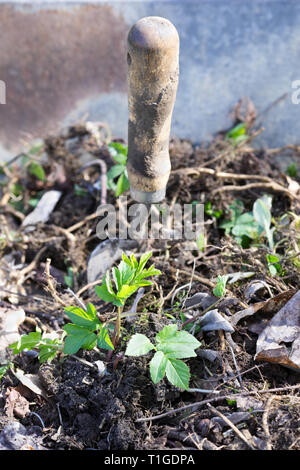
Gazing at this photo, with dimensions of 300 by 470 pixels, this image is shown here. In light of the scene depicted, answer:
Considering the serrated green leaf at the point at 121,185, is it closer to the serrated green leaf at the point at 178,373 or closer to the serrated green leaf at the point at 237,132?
the serrated green leaf at the point at 237,132

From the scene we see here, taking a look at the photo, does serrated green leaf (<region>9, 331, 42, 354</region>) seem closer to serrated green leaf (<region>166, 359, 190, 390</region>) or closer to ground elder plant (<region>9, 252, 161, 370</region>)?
ground elder plant (<region>9, 252, 161, 370</region>)

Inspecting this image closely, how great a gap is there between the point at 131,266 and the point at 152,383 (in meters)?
0.26

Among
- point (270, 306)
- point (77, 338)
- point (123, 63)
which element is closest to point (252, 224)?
point (270, 306)

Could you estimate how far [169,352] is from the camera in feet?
3.08

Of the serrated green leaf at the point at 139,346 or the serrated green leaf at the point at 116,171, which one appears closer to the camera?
the serrated green leaf at the point at 139,346

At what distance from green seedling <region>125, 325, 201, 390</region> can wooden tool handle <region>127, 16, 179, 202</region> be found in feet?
1.32

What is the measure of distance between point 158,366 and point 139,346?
0.06m

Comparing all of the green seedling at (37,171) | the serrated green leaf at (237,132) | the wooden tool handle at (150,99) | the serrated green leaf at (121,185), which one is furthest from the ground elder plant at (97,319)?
the serrated green leaf at (237,132)

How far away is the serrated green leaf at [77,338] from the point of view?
99 centimetres

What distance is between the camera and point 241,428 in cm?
93

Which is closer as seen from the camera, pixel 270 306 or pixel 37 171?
pixel 270 306

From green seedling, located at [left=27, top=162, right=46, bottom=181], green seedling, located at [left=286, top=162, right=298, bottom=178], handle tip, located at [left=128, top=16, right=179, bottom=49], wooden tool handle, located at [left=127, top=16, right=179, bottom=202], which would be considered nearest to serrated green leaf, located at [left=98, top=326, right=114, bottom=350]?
wooden tool handle, located at [left=127, top=16, right=179, bottom=202]

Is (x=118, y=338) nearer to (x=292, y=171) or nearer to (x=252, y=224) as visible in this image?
(x=252, y=224)
